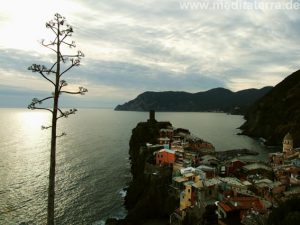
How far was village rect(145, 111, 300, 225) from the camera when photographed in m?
37.3

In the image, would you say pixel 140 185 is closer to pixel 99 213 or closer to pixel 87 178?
pixel 99 213

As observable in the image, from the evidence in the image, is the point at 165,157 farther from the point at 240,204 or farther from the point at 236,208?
the point at 236,208

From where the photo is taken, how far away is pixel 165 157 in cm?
6031

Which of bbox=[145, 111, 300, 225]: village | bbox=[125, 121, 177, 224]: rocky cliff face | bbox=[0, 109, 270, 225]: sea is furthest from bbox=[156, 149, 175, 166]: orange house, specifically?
bbox=[0, 109, 270, 225]: sea

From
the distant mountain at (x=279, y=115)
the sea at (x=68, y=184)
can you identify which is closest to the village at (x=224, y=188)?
the sea at (x=68, y=184)

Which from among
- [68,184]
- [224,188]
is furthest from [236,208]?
[68,184]

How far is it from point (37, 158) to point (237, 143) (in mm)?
82553

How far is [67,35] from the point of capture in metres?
11.1

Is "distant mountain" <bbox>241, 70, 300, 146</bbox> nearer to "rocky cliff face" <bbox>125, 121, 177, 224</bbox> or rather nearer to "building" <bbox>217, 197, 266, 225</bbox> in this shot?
"rocky cliff face" <bbox>125, 121, 177, 224</bbox>

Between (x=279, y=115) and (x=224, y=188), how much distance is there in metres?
111

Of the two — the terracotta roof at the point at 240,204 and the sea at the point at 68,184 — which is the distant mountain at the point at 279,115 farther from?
the terracotta roof at the point at 240,204

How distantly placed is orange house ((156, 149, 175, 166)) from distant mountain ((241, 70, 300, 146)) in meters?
68.8

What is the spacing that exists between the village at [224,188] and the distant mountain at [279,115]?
5860cm

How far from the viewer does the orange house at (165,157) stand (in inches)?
→ 2335
